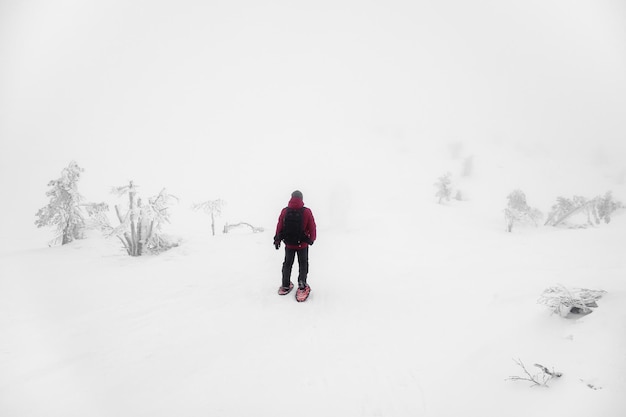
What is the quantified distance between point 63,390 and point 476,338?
20.1 feet

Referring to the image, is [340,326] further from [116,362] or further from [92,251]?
[92,251]

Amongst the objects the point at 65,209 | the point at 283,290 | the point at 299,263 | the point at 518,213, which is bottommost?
the point at 283,290

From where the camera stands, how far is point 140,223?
36.7 feet

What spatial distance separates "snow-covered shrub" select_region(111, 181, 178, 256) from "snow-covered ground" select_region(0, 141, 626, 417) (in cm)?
157

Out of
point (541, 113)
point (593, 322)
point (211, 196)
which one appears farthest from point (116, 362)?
point (541, 113)

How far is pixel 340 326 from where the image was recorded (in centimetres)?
568

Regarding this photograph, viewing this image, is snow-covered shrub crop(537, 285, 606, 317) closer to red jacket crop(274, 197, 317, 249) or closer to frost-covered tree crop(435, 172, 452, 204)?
red jacket crop(274, 197, 317, 249)

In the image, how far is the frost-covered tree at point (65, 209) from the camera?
12953 millimetres

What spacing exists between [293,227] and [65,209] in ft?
42.8

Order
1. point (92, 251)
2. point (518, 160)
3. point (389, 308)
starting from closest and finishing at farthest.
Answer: point (389, 308), point (92, 251), point (518, 160)

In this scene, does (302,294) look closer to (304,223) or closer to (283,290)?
(283,290)

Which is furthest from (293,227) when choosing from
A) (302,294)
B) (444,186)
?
(444,186)

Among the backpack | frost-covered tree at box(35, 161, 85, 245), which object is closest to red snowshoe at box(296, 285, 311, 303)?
the backpack

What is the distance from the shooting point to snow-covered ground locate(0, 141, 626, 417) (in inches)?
133
